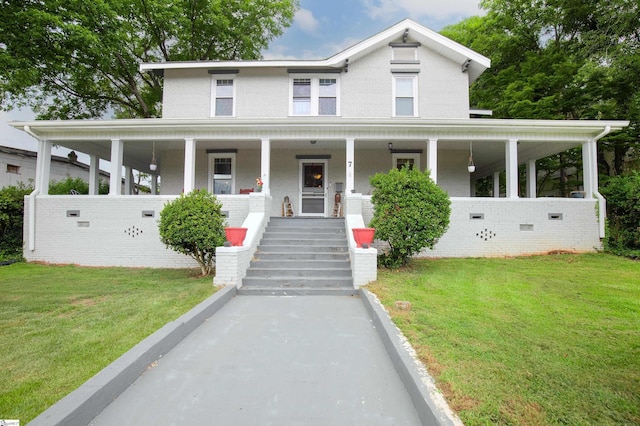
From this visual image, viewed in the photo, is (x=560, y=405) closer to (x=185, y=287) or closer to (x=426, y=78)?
(x=185, y=287)

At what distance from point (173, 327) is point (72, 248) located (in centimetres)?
761

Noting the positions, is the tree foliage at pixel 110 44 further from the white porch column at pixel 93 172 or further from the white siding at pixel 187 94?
the white porch column at pixel 93 172

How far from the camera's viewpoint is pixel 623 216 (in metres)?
8.72

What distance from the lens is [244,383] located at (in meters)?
2.62

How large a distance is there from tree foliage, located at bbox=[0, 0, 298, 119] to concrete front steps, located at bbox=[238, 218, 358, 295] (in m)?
12.5

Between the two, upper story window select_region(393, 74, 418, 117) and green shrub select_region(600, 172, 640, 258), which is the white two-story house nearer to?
upper story window select_region(393, 74, 418, 117)

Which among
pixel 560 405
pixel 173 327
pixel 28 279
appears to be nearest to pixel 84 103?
pixel 28 279

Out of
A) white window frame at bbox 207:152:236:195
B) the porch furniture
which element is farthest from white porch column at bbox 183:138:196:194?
the porch furniture

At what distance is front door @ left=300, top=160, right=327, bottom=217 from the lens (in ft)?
36.3

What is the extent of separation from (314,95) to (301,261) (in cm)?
711

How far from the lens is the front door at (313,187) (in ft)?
36.3

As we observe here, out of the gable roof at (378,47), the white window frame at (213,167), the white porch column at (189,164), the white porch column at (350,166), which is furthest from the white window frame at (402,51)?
the white porch column at (189,164)

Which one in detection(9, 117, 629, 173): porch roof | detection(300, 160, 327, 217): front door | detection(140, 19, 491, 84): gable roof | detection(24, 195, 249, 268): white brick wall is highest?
detection(140, 19, 491, 84): gable roof

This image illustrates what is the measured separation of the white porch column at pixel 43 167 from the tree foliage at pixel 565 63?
58.1 feet
